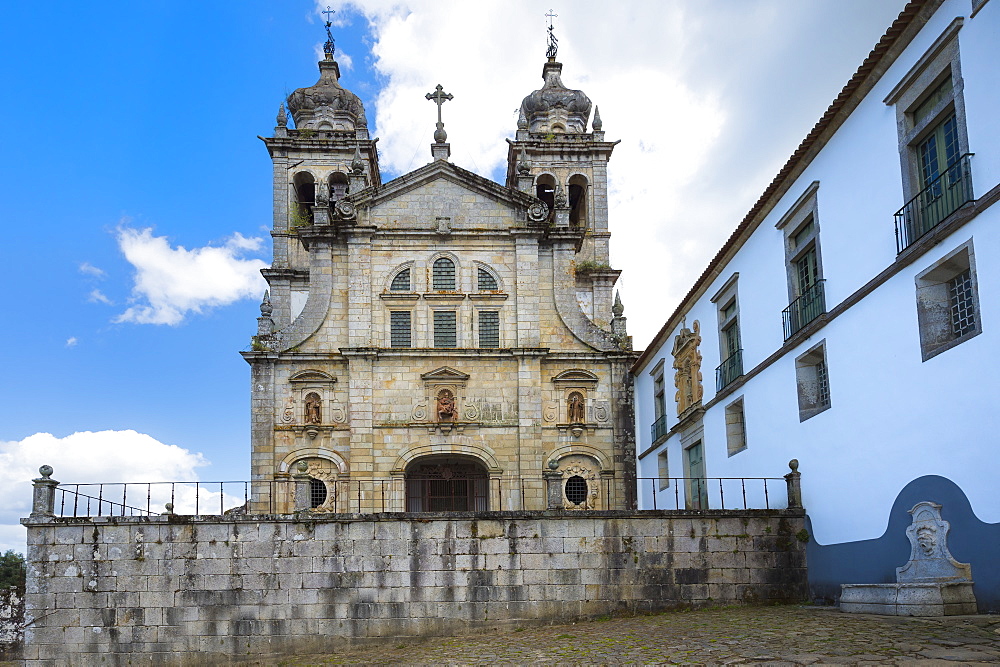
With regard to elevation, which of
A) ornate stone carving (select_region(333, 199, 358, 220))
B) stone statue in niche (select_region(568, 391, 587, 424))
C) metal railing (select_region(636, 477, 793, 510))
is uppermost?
ornate stone carving (select_region(333, 199, 358, 220))

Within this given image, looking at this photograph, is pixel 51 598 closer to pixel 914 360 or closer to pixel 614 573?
pixel 614 573

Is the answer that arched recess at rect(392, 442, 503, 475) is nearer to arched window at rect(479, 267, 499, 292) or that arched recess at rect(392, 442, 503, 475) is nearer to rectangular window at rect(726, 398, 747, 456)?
arched window at rect(479, 267, 499, 292)

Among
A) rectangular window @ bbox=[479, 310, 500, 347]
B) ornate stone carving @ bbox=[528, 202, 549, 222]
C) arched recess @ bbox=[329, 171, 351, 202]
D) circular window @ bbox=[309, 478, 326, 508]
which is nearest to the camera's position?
circular window @ bbox=[309, 478, 326, 508]

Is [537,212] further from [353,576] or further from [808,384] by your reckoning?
[353,576]

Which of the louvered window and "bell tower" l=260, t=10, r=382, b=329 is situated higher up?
"bell tower" l=260, t=10, r=382, b=329

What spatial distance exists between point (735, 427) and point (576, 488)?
6.68 m

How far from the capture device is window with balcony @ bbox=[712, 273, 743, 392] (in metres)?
21.0

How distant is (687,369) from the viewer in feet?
80.3

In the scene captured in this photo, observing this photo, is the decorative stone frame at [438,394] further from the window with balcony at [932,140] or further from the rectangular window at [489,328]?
the window with balcony at [932,140]

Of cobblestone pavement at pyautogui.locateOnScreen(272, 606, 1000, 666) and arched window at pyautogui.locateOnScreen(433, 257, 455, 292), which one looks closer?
cobblestone pavement at pyautogui.locateOnScreen(272, 606, 1000, 666)

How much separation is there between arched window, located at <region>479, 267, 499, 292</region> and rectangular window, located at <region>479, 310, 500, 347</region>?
0.70m

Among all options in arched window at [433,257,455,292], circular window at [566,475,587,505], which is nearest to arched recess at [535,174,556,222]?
arched window at [433,257,455,292]

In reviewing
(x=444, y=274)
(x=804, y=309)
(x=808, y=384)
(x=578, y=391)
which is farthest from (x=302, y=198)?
(x=808, y=384)

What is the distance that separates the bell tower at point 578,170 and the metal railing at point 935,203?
819 inches
